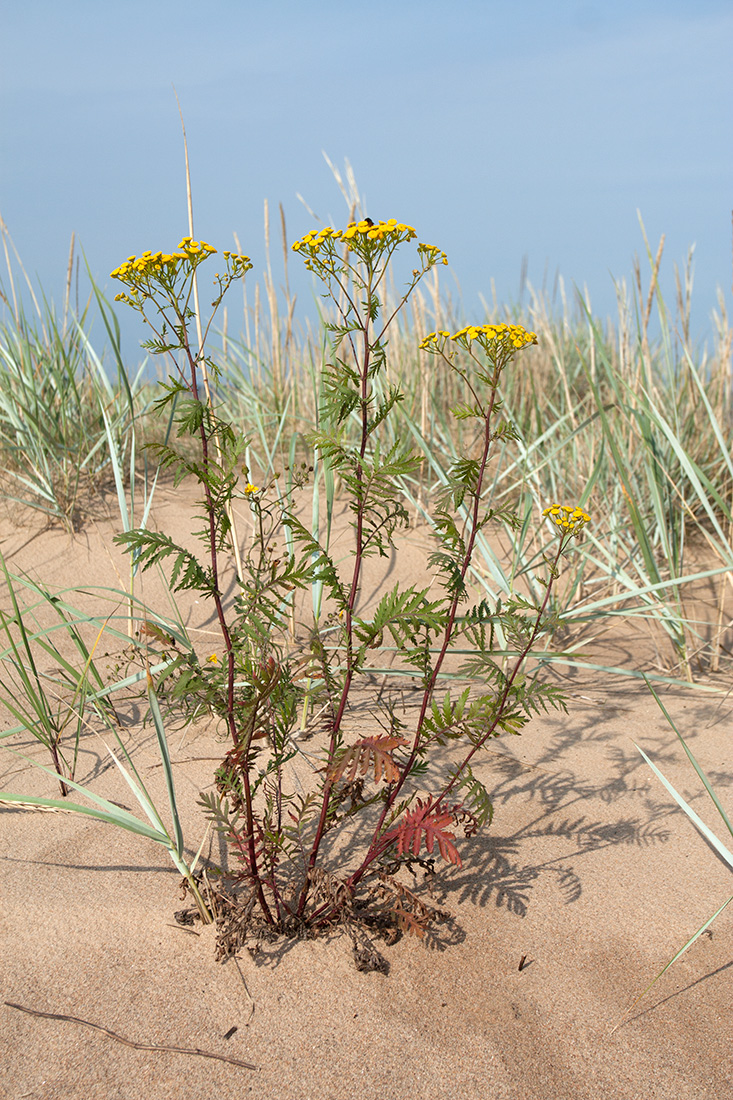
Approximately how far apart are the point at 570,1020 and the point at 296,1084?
17.3 inches

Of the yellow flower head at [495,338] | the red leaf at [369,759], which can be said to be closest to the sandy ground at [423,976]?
the red leaf at [369,759]

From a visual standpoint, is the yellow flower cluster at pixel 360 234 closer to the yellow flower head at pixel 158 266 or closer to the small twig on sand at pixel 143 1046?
the yellow flower head at pixel 158 266

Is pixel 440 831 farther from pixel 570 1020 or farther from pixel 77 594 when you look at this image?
pixel 77 594

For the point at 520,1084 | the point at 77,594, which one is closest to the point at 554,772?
the point at 520,1084

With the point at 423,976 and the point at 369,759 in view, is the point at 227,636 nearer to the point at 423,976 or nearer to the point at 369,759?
the point at 369,759

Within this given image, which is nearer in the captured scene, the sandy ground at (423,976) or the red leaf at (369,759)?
the red leaf at (369,759)

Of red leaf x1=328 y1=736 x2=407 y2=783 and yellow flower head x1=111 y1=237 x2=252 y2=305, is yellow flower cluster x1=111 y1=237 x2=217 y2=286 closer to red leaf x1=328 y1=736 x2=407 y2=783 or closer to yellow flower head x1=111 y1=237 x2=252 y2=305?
yellow flower head x1=111 y1=237 x2=252 y2=305

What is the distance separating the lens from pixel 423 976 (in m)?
1.32

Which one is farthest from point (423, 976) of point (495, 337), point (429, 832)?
point (495, 337)

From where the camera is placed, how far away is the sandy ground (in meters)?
1.16

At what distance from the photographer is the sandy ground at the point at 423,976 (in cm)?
116

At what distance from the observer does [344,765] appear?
3.49 ft

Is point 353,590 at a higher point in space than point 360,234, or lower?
lower

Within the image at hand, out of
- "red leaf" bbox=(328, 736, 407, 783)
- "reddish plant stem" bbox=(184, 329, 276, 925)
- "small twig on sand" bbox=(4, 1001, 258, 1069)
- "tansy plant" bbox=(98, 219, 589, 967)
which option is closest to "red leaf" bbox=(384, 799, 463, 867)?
"tansy plant" bbox=(98, 219, 589, 967)
